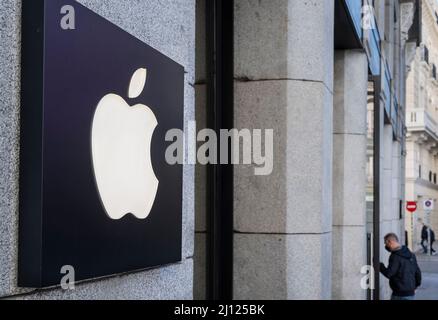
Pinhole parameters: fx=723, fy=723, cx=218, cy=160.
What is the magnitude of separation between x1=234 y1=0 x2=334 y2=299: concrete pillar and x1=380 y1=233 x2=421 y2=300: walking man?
3785 mm

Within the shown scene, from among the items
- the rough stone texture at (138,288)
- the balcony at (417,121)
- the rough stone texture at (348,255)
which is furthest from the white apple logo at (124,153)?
the balcony at (417,121)

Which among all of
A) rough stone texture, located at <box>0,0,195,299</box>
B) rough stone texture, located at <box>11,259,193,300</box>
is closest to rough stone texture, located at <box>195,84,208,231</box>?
rough stone texture, located at <box>0,0,195,299</box>

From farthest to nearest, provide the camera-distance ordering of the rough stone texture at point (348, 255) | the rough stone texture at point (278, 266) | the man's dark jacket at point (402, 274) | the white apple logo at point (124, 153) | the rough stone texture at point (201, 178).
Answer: the rough stone texture at point (348, 255), the man's dark jacket at point (402, 274), the rough stone texture at point (278, 266), the rough stone texture at point (201, 178), the white apple logo at point (124, 153)

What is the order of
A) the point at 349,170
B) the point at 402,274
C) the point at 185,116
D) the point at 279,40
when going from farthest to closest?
the point at 349,170 < the point at 402,274 < the point at 279,40 < the point at 185,116

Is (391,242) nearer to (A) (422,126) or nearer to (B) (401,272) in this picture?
(B) (401,272)

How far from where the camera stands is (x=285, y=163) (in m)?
6.36

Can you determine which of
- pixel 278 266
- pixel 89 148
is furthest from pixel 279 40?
pixel 89 148

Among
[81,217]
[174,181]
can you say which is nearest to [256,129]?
[174,181]

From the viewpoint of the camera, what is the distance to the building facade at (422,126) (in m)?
44.7

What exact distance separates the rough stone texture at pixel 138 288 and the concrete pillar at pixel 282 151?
214 cm

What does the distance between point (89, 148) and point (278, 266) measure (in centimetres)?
383

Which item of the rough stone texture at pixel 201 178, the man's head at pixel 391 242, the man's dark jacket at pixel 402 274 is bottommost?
the man's dark jacket at pixel 402 274

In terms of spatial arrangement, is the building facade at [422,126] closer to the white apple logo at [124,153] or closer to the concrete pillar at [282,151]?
the concrete pillar at [282,151]

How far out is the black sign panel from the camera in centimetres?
246
